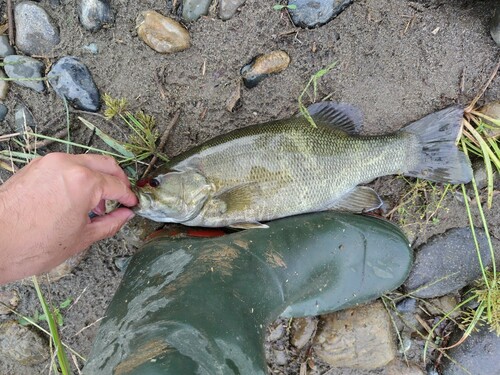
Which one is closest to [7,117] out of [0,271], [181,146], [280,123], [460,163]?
[181,146]

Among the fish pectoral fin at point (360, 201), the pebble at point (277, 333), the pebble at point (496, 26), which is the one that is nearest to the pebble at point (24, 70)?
the fish pectoral fin at point (360, 201)

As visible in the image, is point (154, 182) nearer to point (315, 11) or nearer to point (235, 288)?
point (235, 288)

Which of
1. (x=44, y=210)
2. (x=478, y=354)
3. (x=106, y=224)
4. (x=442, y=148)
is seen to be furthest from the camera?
(x=478, y=354)

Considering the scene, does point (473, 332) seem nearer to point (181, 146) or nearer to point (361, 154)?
point (361, 154)

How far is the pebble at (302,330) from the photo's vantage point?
3240 millimetres

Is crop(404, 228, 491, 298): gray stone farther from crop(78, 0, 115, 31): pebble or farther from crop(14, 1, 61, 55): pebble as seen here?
crop(14, 1, 61, 55): pebble

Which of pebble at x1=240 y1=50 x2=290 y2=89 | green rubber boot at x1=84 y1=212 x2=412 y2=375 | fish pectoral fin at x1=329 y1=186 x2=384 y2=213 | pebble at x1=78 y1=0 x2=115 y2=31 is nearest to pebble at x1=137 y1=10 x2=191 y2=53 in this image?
pebble at x1=78 y1=0 x2=115 y2=31

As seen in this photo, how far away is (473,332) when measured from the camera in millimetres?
3193

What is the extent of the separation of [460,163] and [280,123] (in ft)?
3.89

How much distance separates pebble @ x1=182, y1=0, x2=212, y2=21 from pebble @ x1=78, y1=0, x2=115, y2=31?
1.60 feet

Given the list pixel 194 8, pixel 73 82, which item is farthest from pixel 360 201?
pixel 73 82

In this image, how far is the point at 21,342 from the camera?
10.8 ft

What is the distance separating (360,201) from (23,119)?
2.33 meters

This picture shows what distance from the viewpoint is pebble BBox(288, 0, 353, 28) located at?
119 inches
